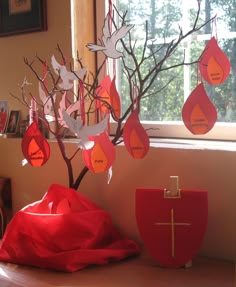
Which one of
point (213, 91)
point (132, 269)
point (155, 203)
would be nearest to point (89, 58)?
point (213, 91)

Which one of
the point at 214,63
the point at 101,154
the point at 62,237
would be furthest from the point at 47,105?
the point at 214,63

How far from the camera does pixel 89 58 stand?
6.31 ft

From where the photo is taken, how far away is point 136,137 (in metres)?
1.38

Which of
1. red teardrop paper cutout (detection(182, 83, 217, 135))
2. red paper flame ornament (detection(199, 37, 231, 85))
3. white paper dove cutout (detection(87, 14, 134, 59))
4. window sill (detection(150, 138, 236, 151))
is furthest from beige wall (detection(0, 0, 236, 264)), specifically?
white paper dove cutout (detection(87, 14, 134, 59))

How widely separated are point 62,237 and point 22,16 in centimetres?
106

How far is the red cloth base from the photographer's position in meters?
1.42

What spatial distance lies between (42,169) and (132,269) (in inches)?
25.0

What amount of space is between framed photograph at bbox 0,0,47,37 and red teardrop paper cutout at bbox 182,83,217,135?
2.82 feet

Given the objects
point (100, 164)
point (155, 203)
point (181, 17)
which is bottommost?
point (155, 203)

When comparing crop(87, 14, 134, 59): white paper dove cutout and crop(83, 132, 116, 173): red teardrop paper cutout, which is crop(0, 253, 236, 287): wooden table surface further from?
crop(87, 14, 134, 59): white paper dove cutout

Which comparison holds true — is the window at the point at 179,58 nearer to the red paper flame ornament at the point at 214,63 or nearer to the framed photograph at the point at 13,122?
the red paper flame ornament at the point at 214,63

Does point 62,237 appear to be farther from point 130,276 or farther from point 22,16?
point 22,16

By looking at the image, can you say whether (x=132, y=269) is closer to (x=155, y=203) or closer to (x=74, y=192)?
(x=155, y=203)

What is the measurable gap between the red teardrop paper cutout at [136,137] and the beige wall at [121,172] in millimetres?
197
